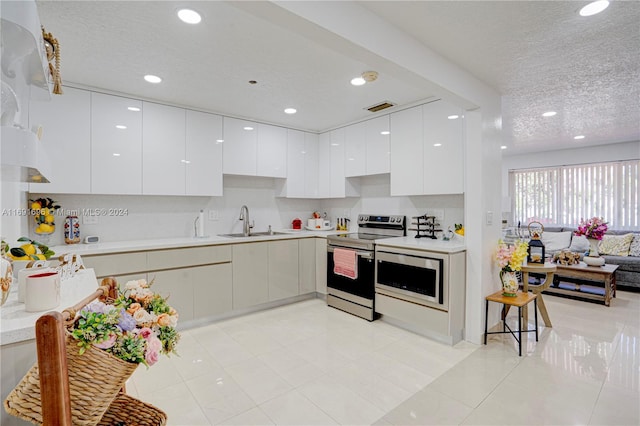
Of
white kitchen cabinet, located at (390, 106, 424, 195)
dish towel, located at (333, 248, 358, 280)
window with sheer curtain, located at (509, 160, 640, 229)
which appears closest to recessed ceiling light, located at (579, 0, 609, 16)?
white kitchen cabinet, located at (390, 106, 424, 195)

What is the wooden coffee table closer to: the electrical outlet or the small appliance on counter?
the small appliance on counter

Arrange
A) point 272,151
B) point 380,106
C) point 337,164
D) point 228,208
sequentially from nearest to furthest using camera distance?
1. point 380,106
2. point 228,208
3. point 272,151
4. point 337,164

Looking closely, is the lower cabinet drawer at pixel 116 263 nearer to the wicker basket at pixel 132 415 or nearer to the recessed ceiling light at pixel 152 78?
the recessed ceiling light at pixel 152 78

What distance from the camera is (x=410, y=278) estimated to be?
311cm

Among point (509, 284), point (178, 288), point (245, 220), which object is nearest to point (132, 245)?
point (178, 288)

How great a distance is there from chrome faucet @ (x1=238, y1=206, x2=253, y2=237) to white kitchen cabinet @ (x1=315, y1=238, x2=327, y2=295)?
0.89 m

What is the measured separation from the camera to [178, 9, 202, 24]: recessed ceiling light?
1813 mm

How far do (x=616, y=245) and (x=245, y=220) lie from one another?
18.5 ft

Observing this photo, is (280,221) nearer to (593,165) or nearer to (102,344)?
(102,344)

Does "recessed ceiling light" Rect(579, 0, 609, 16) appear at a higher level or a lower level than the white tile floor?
higher

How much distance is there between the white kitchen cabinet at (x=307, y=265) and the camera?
4086 mm

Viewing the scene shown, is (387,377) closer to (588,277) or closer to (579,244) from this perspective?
(588,277)

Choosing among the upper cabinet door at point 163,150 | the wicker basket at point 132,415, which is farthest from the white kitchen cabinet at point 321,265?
the wicker basket at point 132,415

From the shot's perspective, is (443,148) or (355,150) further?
(355,150)
